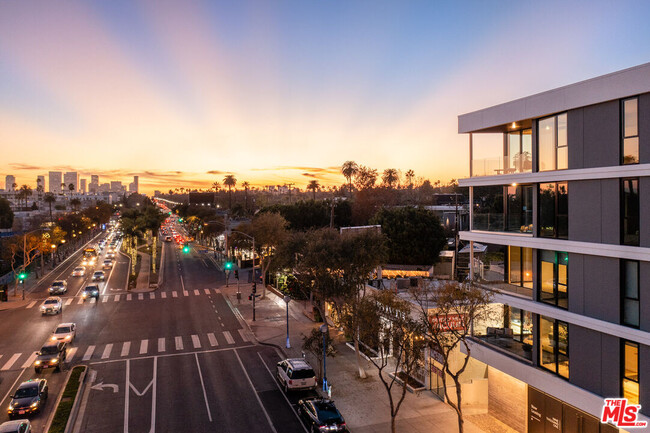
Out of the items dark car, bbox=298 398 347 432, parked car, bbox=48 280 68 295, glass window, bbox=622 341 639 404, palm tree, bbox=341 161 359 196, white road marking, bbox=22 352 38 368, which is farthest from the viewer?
palm tree, bbox=341 161 359 196

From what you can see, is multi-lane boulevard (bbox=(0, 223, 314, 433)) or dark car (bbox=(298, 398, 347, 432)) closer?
dark car (bbox=(298, 398, 347, 432))

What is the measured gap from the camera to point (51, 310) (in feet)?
132

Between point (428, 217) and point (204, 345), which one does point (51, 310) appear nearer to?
point (204, 345)

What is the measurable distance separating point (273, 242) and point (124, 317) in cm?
1803

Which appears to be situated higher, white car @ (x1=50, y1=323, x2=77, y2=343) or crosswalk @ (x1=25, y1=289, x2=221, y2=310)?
white car @ (x1=50, y1=323, x2=77, y2=343)

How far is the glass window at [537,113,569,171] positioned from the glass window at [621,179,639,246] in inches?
98.0

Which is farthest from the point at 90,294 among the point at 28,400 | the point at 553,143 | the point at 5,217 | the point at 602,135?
the point at 5,217

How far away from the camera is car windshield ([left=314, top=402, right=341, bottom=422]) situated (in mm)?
18734

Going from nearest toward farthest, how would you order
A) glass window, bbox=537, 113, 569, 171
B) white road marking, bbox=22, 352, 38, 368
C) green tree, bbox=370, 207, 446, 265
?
glass window, bbox=537, 113, 569, 171 < white road marking, bbox=22, 352, 38, 368 < green tree, bbox=370, 207, 446, 265

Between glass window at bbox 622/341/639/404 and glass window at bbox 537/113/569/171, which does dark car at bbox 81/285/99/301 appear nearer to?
glass window at bbox 537/113/569/171

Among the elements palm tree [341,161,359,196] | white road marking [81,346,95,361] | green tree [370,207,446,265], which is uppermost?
palm tree [341,161,359,196]

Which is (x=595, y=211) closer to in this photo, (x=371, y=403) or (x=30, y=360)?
(x=371, y=403)

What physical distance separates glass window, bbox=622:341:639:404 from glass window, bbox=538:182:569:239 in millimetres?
4574

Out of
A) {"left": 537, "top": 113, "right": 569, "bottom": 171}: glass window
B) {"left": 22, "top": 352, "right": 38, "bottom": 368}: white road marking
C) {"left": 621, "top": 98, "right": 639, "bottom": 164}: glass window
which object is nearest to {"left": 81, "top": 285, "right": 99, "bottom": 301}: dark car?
{"left": 22, "top": 352, "right": 38, "bottom": 368}: white road marking
